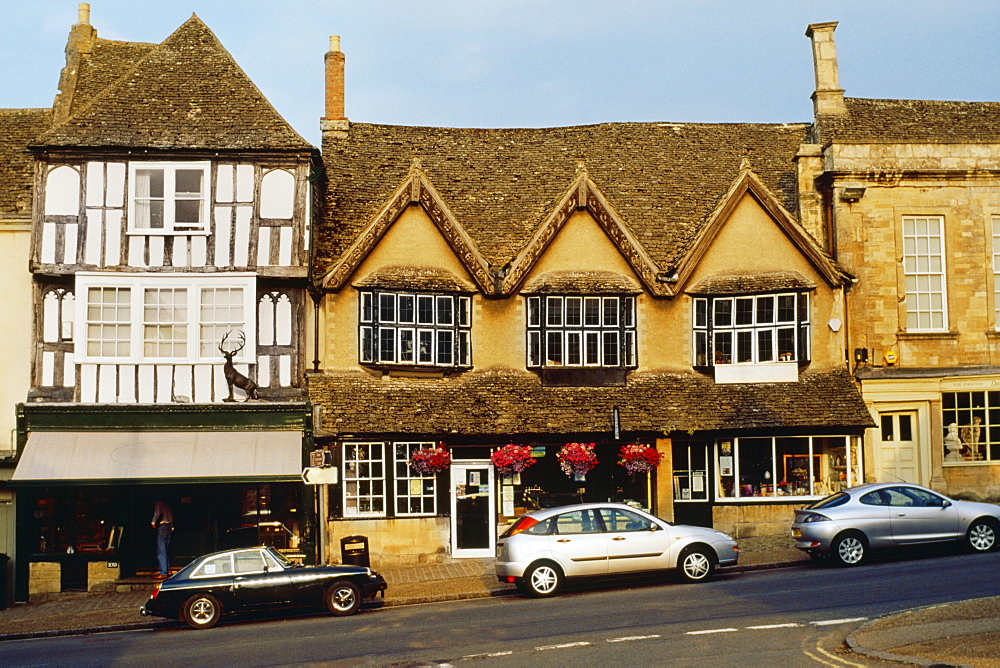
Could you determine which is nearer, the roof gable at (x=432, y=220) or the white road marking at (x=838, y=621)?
the white road marking at (x=838, y=621)

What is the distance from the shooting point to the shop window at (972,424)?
89.7 ft

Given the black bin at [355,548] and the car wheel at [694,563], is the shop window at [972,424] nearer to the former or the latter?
the car wheel at [694,563]

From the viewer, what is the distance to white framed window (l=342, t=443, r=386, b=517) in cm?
2597

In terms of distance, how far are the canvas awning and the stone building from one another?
1364cm

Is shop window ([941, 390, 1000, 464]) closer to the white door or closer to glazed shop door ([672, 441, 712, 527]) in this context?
the white door

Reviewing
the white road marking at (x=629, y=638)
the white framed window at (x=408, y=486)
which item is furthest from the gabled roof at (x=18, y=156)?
the white road marking at (x=629, y=638)

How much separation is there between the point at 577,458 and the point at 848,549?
6.43 m

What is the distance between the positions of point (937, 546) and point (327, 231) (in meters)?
15.1

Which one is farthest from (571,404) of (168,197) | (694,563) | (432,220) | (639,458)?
(168,197)

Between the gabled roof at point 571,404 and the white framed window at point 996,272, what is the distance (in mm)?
3851

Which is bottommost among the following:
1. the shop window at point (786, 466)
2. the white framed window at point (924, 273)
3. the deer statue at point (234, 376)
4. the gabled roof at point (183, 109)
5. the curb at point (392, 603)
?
the curb at point (392, 603)

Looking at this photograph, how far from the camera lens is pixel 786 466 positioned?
27203 mm

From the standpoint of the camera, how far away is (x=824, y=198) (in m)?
28.4

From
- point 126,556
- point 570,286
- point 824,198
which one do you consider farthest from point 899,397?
point 126,556
